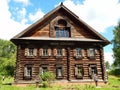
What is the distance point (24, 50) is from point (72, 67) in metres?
6.29

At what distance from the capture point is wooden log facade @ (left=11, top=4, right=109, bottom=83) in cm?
2561

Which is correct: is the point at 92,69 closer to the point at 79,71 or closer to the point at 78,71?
the point at 79,71

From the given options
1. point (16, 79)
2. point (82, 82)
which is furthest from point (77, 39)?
point (16, 79)

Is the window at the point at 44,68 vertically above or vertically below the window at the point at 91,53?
below

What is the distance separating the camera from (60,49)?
26.5 meters

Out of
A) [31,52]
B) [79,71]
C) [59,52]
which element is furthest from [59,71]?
[31,52]

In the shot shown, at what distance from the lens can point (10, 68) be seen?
1393 inches

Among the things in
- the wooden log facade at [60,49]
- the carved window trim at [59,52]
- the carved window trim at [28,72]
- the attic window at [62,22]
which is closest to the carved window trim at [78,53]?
the wooden log facade at [60,49]

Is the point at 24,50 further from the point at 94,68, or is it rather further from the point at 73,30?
the point at 94,68

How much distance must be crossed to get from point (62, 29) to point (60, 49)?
2.80 m

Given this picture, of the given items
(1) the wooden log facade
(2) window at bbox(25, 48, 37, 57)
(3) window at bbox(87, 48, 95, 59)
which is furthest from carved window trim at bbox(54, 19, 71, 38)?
(2) window at bbox(25, 48, 37, 57)

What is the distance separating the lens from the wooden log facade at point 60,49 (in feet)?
84.0

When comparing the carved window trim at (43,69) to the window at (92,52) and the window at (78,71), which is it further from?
the window at (92,52)

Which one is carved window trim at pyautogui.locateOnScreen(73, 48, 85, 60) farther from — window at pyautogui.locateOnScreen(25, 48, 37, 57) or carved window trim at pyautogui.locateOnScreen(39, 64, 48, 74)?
window at pyautogui.locateOnScreen(25, 48, 37, 57)
